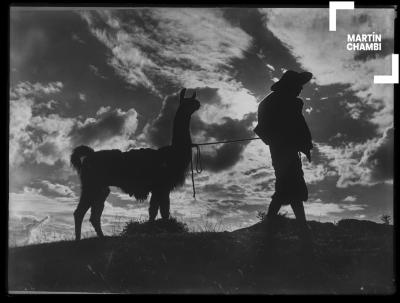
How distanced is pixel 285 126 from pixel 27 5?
3.96 meters

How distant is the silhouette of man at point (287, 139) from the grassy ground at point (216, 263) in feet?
1.04

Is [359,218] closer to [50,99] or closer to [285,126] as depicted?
[285,126]

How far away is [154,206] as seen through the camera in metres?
7.07

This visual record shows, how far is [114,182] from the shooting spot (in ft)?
23.5

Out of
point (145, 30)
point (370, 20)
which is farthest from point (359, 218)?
point (145, 30)

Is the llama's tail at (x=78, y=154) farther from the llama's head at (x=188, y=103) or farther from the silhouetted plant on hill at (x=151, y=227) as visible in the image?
the llama's head at (x=188, y=103)

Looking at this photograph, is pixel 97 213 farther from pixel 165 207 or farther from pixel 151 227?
pixel 165 207

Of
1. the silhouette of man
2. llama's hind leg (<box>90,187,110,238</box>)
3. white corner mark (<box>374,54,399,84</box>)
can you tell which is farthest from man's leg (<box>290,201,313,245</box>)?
llama's hind leg (<box>90,187,110,238</box>)

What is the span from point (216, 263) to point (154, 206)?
1.18 metres

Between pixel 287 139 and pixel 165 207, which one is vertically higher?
pixel 287 139

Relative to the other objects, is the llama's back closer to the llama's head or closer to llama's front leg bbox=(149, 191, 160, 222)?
llama's front leg bbox=(149, 191, 160, 222)

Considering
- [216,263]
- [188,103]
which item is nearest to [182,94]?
[188,103]

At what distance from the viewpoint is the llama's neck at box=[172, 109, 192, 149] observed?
7117mm

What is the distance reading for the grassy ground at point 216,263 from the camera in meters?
6.61
